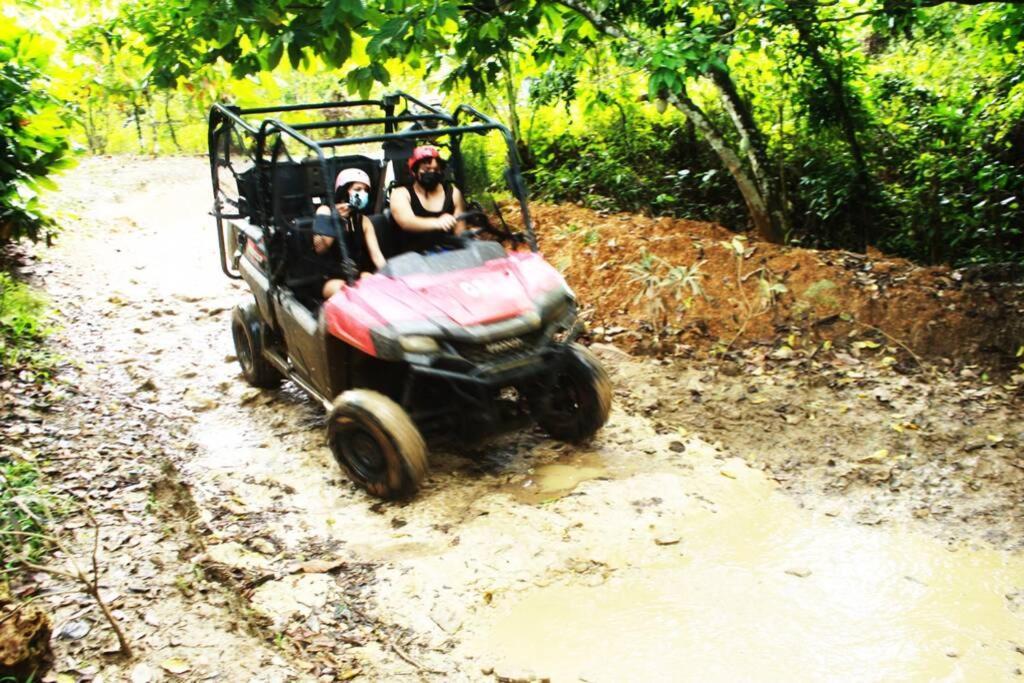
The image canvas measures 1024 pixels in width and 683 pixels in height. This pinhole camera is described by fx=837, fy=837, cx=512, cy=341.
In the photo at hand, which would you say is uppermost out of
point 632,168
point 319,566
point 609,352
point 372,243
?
point 632,168

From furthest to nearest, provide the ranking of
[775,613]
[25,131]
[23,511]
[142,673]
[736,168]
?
[736,168]
[25,131]
[23,511]
[775,613]
[142,673]

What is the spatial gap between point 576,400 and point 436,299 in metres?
1.16

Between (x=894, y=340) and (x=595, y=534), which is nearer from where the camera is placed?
(x=595, y=534)

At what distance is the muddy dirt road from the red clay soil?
0.28 meters

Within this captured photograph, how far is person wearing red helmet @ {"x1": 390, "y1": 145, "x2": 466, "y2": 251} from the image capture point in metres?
5.04

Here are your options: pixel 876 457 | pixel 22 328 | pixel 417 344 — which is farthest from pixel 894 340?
pixel 22 328

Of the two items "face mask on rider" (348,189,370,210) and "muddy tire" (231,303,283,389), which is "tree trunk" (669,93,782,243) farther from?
"muddy tire" (231,303,283,389)

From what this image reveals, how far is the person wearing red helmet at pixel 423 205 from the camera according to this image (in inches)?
198

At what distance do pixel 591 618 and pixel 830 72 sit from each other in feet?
17.8

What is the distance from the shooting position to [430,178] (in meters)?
5.04

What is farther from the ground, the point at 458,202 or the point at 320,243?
the point at 458,202

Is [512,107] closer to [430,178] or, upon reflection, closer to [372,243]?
[430,178]

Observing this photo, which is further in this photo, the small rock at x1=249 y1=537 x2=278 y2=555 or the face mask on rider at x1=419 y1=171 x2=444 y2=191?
the face mask on rider at x1=419 y1=171 x2=444 y2=191

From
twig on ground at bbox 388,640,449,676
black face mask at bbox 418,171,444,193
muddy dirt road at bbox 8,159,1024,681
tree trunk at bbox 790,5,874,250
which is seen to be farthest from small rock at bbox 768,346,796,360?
twig on ground at bbox 388,640,449,676
